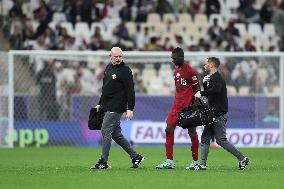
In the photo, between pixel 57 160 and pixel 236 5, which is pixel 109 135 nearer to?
pixel 57 160

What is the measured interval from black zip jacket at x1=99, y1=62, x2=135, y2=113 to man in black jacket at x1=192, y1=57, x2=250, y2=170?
51.2 inches

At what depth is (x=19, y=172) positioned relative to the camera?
17.7 m

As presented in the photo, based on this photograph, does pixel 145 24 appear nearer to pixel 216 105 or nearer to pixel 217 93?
pixel 216 105

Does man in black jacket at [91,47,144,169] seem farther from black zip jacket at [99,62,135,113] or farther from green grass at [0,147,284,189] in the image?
green grass at [0,147,284,189]

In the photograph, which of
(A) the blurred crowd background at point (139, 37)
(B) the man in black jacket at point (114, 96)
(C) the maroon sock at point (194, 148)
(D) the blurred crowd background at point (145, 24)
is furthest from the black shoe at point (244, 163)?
(D) the blurred crowd background at point (145, 24)

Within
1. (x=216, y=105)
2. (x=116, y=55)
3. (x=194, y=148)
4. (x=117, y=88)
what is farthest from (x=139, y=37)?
(x=216, y=105)

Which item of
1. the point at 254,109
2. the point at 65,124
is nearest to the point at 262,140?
the point at 254,109

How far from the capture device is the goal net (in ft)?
96.2

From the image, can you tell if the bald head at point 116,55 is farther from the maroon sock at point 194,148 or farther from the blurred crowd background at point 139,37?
the blurred crowd background at point 139,37

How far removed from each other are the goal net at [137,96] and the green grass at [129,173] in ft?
14.7

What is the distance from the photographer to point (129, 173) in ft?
57.1

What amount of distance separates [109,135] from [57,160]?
12.2ft

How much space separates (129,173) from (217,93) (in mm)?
2231

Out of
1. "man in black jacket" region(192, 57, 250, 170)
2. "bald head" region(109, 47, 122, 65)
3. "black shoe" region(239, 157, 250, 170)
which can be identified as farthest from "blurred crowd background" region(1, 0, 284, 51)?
"black shoe" region(239, 157, 250, 170)
